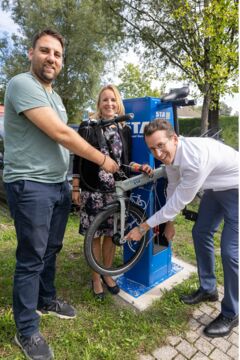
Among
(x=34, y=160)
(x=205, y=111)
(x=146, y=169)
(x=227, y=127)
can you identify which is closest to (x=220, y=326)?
(x=146, y=169)

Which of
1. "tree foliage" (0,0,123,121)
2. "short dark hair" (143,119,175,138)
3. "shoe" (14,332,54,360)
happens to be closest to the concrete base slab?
"shoe" (14,332,54,360)

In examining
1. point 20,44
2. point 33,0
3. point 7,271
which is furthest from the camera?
point 20,44

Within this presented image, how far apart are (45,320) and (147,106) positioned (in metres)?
2.06

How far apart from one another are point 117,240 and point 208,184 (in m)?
0.95

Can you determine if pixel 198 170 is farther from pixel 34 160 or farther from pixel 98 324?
pixel 98 324

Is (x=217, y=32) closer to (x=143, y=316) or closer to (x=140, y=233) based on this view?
(x=140, y=233)

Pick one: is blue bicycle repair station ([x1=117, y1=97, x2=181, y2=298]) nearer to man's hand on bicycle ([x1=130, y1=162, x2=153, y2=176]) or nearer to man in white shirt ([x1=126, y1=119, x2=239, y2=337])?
man's hand on bicycle ([x1=130, y1=162, x2=153, y2=176])

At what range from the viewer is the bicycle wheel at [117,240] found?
2.51 metres

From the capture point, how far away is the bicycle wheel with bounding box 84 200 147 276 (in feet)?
8.22

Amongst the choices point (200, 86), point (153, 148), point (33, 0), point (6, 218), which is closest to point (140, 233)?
point (153, 148)

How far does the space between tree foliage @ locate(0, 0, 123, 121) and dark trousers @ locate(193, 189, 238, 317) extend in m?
15.1

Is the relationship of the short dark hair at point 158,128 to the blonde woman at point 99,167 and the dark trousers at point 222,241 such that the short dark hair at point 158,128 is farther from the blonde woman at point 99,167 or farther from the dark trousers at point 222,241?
the dark trousers at point 222,241

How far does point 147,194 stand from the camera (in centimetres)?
288

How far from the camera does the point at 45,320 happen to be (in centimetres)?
254
